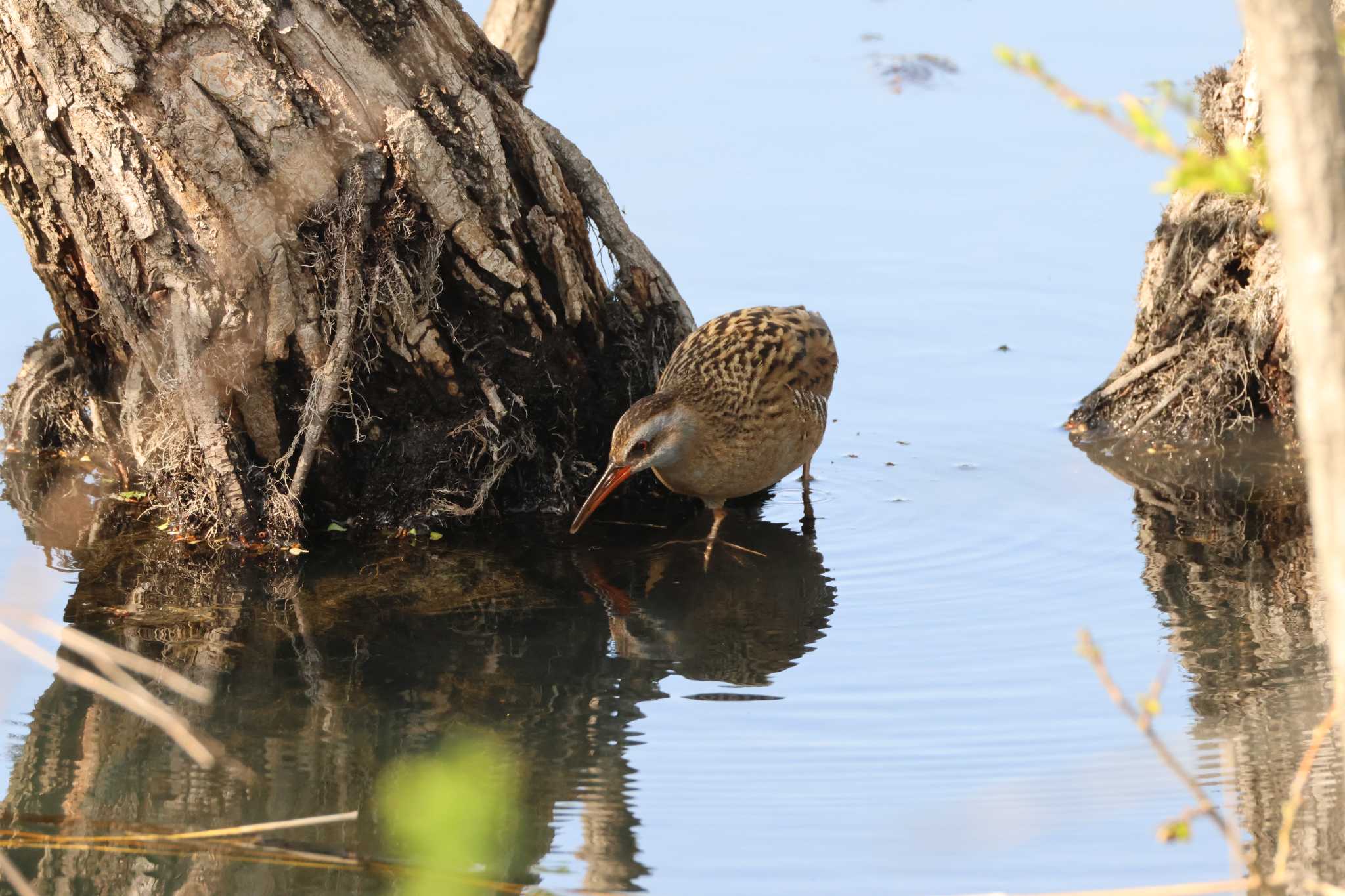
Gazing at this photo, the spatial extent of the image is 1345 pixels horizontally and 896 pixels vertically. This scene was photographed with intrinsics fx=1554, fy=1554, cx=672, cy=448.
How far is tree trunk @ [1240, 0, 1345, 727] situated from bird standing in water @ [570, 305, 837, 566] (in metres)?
4.71

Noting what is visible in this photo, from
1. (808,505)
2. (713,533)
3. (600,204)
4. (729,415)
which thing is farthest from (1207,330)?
(600,204)

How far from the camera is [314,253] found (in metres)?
6.20

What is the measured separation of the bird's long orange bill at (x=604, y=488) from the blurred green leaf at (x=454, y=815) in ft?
5.34

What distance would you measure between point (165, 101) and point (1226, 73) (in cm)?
483

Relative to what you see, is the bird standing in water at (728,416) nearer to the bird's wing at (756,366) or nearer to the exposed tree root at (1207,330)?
the bird's wing at (756,366)

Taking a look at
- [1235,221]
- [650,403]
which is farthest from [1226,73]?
[650,403]

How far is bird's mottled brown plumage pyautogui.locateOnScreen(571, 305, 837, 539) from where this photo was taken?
6371 millimetres

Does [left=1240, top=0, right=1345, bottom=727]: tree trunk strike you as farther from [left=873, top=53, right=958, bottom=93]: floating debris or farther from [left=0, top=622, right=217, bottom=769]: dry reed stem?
[left=873, top=53, right=958, bottom=93]: floating debris

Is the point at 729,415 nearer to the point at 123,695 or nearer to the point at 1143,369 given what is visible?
the point at 1143,369

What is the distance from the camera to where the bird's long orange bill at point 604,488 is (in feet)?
20.9

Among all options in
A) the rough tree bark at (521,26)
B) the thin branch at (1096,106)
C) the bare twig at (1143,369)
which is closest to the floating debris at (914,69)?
the rough tree bark at (521,26)

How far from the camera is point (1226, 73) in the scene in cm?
741

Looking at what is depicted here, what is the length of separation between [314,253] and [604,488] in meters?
1.50

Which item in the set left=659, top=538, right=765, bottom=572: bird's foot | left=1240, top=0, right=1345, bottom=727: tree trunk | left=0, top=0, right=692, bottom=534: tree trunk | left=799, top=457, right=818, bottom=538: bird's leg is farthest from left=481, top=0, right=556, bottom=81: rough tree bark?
left=1240, top=0, right=1345, bottom=727: tree trunk
